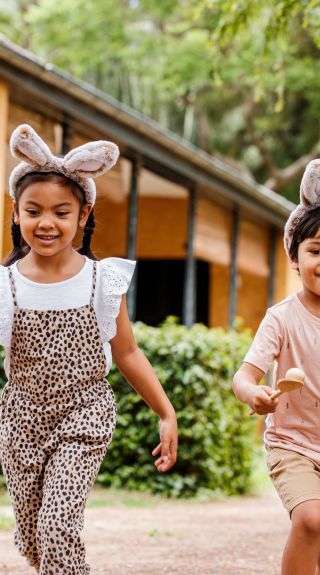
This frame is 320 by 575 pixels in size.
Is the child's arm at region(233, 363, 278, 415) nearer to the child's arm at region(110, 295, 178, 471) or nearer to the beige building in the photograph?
the child's arm at region(110, 295, 178, 471)

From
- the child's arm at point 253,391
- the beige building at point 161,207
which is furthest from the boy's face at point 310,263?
the beige building at point 161,207

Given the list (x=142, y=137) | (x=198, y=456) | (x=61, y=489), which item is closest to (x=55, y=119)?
(x=142, y=137)

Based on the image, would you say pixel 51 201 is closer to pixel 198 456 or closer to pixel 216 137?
pixel 198 456

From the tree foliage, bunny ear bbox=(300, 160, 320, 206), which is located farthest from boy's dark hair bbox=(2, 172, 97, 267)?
the tree foliage

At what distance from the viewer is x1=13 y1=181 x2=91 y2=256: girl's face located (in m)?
3.67

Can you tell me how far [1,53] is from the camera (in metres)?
8.21

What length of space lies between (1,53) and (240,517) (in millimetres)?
4248

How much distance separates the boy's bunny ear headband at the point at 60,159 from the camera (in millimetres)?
3742

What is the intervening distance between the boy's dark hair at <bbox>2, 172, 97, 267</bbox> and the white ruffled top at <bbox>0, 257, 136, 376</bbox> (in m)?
0.15

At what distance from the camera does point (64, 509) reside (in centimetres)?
345

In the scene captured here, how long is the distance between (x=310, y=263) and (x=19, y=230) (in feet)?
3.73

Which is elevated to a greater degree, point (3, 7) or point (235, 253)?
point (3, 7)

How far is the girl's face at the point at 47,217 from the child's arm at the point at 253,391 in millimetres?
800

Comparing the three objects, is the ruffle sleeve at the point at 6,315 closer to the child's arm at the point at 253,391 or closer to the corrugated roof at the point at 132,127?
the child's arm at the point at 253,391
